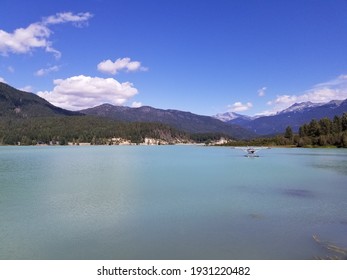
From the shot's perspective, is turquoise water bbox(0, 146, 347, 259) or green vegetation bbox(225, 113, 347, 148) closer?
turquoise water bbox(0, 146, 347, 259)

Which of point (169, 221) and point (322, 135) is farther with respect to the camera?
point (322, 135)

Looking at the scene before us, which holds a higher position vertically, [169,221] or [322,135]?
[322,135]

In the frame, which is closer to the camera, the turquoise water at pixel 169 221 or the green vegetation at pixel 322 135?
the turquoise water at pixel 169 221

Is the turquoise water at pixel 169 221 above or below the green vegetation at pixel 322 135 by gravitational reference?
below

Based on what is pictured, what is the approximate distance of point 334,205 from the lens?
29.4 meters

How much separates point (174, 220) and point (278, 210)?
351 inches

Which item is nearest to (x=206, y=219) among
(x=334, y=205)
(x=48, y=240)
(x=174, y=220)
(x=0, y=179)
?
(x=174, y=220)

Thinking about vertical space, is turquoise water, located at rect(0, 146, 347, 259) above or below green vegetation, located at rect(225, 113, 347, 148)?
below
